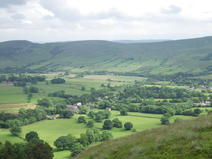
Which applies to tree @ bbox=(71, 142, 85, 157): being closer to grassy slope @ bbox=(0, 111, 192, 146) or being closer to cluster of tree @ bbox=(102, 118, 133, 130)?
grassy slope @ bbox=(0, 111, 192, 146)

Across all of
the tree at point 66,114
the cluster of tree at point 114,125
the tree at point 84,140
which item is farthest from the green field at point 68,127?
the tree at point 84,140

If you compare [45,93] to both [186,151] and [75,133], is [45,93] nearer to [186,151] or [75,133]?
[75,133]

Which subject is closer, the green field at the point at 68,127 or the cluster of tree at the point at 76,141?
the cluster of tree at the point at 76,141

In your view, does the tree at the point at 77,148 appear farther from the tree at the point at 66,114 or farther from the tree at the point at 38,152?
the tree at the point at 66,114

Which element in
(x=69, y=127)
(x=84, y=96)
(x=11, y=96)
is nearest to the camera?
(x=69, y=127)

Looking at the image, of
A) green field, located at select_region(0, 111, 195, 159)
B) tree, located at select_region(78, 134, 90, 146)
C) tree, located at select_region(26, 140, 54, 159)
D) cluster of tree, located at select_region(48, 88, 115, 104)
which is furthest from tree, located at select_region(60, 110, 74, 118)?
tree, located at select_region(26, 140, 54, 159)

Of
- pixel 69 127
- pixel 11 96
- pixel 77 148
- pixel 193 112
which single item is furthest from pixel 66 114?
pixel 11 96

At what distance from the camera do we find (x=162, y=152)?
19469 mm

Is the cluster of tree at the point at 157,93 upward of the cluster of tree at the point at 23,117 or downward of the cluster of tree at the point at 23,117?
upward

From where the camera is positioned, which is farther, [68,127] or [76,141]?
[68,127]

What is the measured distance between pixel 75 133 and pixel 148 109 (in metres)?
44.6

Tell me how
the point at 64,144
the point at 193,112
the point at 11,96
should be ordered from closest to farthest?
the point at 64,144 < the point at 193,112 < the point at 11,96

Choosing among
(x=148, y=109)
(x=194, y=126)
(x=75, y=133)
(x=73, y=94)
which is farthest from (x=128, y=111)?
(x=194, y=126)

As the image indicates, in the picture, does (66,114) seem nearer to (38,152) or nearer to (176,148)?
(38,152)
